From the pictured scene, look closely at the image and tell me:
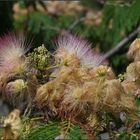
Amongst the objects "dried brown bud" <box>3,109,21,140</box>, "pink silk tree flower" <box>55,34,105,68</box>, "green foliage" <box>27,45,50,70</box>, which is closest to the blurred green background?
"pink silk tree flower" <box>55,34,105,68</box>

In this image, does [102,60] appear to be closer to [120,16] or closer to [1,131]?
[1,131]

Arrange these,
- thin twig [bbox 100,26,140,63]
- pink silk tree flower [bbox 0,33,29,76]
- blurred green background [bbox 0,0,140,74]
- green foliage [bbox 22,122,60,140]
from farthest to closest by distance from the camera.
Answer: blurred green background [bbox 0,0,140,74]
thin twig [bbox 100,26,140,63]
pink silk tree flower [bbox 0,33,29,76]
green foliage [bbox 22,122,60,140]

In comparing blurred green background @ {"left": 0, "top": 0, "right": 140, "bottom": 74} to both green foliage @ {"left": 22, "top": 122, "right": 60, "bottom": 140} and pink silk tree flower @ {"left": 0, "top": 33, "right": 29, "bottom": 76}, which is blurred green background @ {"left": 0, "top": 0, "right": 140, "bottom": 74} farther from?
green foliage @ {"left": 22, "top": 122, "right": 60, "bottom": 140}

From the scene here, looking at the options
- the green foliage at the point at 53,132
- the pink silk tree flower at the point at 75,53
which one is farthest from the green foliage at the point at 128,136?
the pink silk tree flower at the point at 75,53

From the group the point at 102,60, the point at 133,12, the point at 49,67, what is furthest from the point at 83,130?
the point at 133,12

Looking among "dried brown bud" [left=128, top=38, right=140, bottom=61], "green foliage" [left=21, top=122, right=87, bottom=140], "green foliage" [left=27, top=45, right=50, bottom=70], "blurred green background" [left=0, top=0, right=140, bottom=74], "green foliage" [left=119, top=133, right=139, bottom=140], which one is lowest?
"green foliage" [left=119, top=133, right=139, bottom=140]

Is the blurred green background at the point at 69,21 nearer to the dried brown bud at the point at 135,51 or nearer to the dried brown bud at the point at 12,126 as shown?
the dried brown bud at the point at 135,51
